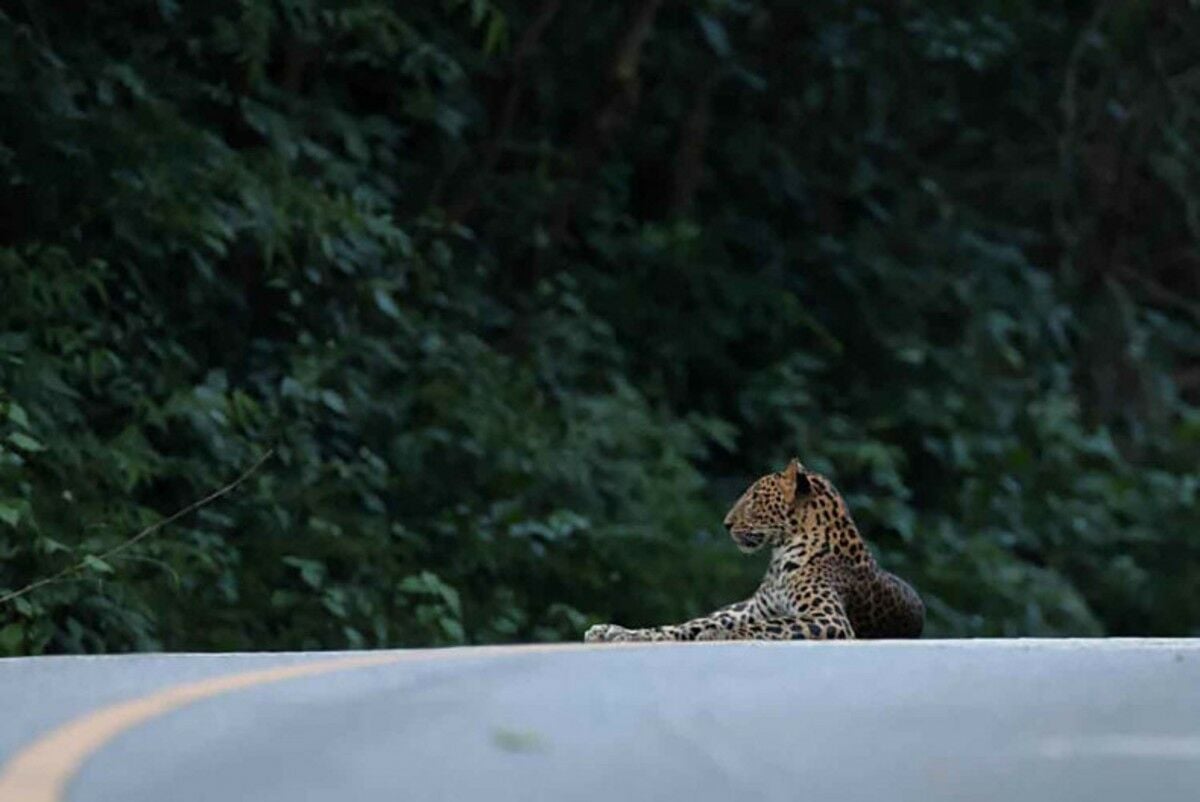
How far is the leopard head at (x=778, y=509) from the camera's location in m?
12.0

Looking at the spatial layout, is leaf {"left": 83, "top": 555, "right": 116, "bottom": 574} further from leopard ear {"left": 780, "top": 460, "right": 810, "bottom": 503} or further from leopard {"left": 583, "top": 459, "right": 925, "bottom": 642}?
leopard ear {"left": 780, "top": 460, "right": 810, "bottom": 503}

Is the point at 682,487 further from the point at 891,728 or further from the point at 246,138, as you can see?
the point at 891,728

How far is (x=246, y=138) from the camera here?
17.8 m

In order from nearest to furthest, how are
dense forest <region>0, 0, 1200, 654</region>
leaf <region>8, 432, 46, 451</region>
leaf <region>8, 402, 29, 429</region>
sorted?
leaf <region>8, 432, 46, 451</region> < leaf <region>8, 402, 29, 429</region> < dense forest <region>0, 0, 1200, 654</region>

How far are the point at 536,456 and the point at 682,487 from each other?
4.82 feet

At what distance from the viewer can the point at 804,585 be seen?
38.3 feet

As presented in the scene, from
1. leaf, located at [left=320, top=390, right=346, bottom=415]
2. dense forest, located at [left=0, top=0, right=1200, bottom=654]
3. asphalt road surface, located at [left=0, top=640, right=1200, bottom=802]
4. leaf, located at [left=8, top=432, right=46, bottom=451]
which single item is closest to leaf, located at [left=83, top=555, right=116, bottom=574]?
dense forest, located at [left=0, top=0, right=1200, bottom=654]

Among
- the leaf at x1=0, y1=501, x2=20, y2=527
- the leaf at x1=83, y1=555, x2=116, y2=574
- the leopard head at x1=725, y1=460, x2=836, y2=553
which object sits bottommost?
the leaf at x1=83, y1=555, x2=116, y2=574

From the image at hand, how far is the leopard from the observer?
1148cm

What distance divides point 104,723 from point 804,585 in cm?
494

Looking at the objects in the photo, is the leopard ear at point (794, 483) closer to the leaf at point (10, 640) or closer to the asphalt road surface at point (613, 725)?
the asphalt road surface at point (613, 725)

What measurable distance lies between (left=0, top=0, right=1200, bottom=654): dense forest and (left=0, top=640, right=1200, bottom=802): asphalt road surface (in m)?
3.42

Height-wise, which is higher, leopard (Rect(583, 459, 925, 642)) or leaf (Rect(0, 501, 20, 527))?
leopard (Rect(583, 459, 925, 642))

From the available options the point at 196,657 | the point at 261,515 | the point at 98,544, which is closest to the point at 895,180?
the point at 261,515
